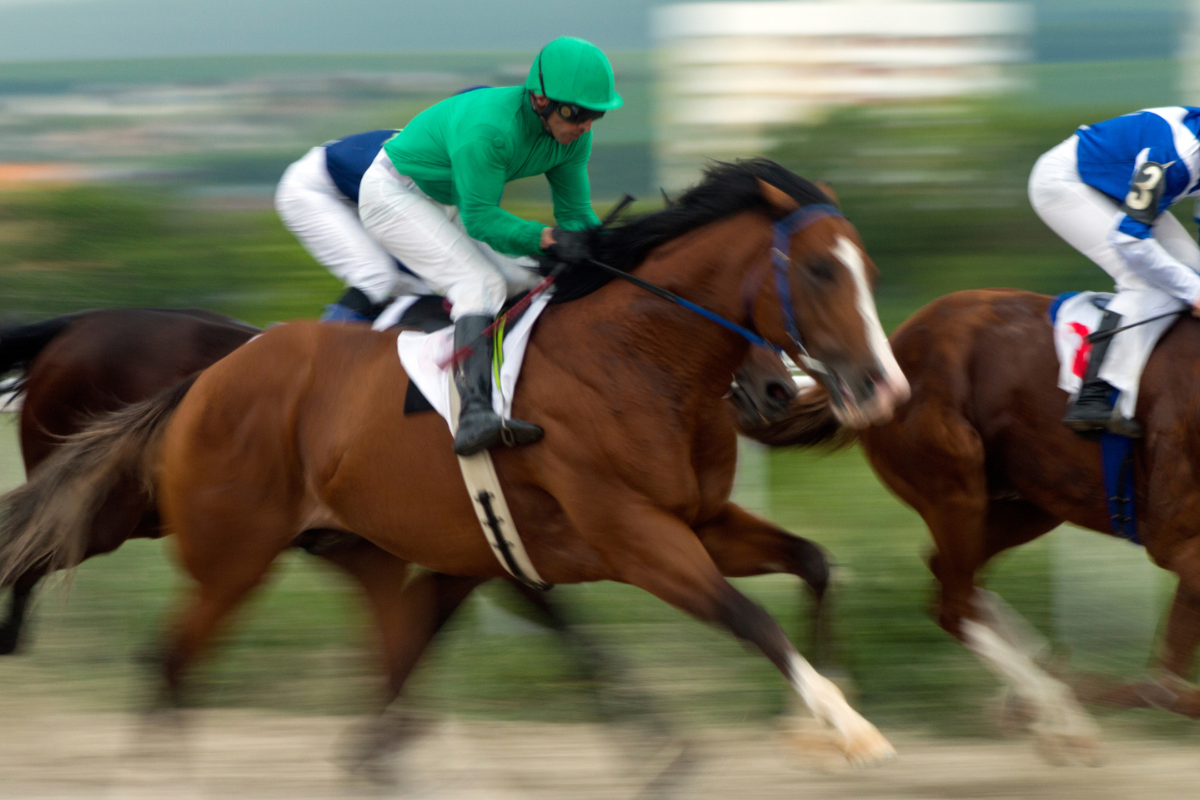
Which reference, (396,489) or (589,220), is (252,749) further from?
(589,220)

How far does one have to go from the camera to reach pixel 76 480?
3.80 metres

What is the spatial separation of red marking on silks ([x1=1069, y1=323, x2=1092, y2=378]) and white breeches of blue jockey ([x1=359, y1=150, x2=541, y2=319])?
61.5 inches

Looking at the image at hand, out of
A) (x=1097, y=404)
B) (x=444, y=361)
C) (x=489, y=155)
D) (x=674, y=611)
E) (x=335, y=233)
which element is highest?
(x=489, y=155)

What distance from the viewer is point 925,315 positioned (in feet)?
13.2

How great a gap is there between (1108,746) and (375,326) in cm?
245

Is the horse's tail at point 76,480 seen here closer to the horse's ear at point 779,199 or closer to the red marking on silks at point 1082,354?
the horse's ear at point 779,199

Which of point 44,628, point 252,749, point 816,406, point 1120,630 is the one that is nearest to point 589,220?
point 816,406

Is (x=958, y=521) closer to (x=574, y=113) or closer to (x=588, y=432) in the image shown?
(x=588, y=432)

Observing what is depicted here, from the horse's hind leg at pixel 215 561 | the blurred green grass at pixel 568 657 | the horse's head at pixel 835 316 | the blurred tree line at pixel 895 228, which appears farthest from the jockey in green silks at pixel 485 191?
the blurred tree line at pixel 895 228

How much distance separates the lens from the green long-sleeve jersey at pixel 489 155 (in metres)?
3.25

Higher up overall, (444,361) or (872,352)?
(872,352)

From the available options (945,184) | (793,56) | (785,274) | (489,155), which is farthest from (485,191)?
(945,184)

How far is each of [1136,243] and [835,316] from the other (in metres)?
1.24

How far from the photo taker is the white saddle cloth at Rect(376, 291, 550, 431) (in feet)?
10.4
